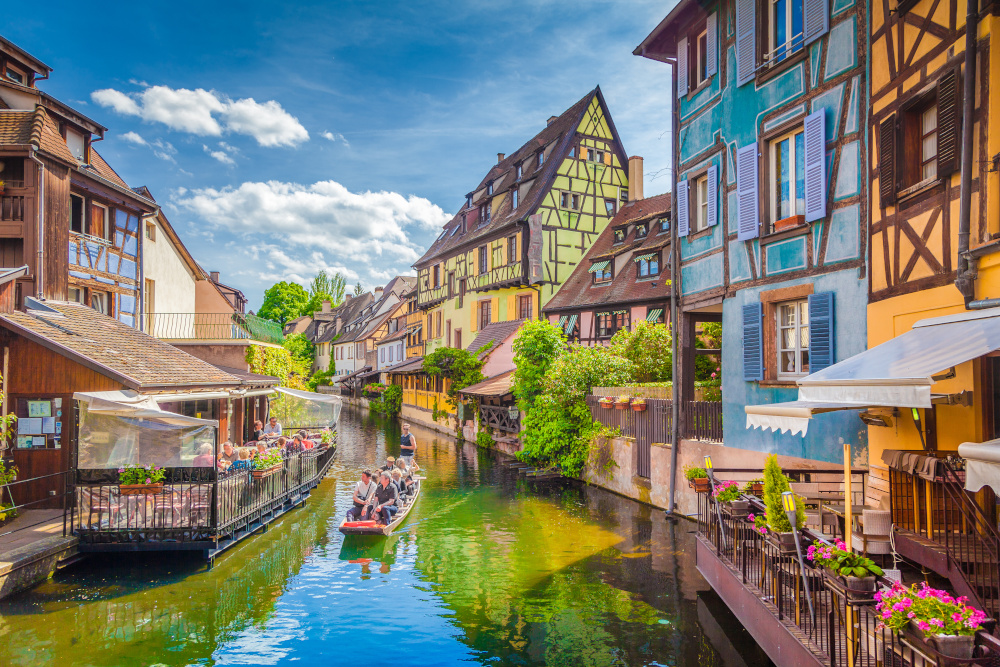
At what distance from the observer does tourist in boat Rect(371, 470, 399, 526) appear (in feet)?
44.6

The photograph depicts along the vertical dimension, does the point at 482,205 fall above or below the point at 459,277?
above

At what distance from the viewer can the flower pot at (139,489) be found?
10625 millimetres

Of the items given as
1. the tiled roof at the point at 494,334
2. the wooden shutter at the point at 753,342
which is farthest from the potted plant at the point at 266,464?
the tiled roof at the point at 494,334

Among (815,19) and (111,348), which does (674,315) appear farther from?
(111,348)

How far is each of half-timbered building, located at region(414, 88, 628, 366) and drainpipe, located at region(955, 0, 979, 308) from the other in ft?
76.4

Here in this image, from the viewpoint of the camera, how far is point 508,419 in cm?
2628

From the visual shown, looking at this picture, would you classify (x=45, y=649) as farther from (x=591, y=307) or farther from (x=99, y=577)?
(x=591, y=307)

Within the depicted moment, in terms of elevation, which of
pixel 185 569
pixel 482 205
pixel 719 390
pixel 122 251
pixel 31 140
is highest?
pixel 482 205

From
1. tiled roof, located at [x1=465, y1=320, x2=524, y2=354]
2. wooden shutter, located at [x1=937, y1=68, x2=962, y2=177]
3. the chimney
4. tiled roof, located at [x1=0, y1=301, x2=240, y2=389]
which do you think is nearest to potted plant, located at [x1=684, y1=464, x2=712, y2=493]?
wooden shutter, located at [x1=937, y1=68, x2=962, y2=177]

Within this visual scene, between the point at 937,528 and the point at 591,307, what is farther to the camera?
the point at 591,307

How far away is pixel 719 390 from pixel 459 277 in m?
23.9

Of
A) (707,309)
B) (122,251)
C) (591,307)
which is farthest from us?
(591,307)

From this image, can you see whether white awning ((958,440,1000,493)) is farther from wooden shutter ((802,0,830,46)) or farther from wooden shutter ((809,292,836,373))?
wooden shutter ((802,0,830,46))

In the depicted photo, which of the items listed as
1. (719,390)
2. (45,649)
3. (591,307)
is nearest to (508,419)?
(591,307)
